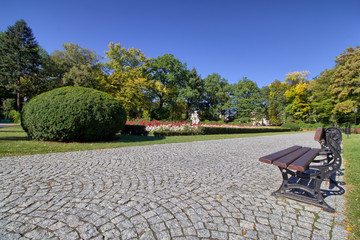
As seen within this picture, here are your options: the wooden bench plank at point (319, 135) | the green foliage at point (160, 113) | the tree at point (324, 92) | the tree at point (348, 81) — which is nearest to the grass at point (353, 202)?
the wooden bench plank at point (319, 135)

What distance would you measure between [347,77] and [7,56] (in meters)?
52.1

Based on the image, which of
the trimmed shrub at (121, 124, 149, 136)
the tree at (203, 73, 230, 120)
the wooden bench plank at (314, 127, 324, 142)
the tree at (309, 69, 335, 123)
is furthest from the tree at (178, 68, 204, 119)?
the wooden bench plank at (314, 127, 324, 142)

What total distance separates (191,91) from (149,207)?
115 feet

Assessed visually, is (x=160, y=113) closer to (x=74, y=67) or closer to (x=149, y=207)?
(x=74, y=67)

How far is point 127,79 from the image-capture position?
28.2 meters

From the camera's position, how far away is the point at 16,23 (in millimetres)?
30312

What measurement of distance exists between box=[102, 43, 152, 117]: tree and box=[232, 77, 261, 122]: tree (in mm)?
24619

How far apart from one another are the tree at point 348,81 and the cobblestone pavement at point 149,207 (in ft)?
99.9

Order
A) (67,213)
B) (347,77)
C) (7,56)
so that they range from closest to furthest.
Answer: (67,213) → (347,77) → (7,56)

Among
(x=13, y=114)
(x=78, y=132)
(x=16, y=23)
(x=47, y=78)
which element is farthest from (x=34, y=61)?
(x=78, y=132)

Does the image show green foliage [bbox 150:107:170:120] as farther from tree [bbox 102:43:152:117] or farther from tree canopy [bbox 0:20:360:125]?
tree [bbox 102:43:152:117]

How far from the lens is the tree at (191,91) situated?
1451 inches

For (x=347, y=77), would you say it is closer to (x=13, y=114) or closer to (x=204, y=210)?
(x=204, y=210)

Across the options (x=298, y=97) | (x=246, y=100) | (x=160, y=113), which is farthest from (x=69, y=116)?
(x=298, y=97)
